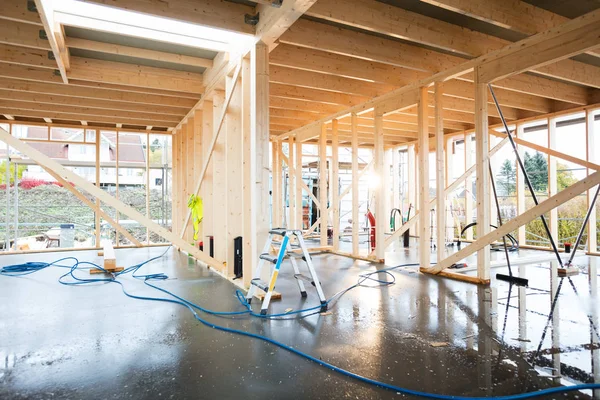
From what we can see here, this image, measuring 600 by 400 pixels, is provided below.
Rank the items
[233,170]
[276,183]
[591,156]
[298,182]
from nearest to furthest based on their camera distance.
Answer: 1. [233,170]
2. [591,156]
3. [298,182]
4. [276,183]

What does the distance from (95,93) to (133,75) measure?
1351mm

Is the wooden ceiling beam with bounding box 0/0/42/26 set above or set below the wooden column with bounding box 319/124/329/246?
above

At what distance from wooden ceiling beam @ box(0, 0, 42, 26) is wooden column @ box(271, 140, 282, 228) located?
6760 mm

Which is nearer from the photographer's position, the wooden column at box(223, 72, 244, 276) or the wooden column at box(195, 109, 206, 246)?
the wooden column at box(223, 72, 244, 276)

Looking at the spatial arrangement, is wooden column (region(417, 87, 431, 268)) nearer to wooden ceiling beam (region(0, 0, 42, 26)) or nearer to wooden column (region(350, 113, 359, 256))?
wooden column (region(350, 113, 359, 256))

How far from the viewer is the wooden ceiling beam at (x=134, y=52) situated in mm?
4754

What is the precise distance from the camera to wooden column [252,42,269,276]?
4137mm

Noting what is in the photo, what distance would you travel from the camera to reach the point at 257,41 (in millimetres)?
4152

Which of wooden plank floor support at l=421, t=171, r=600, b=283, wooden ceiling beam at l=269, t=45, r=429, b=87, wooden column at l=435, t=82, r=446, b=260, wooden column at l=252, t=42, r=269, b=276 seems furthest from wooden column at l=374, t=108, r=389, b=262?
wooden column at l=252, t=42, r=269, b=276

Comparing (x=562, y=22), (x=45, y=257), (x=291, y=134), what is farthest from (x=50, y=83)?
(x=562, y=22)

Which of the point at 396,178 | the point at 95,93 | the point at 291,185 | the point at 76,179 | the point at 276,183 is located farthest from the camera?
the point at 396,178

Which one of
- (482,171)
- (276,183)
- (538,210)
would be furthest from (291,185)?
(538,210)

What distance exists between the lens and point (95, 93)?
261 inches

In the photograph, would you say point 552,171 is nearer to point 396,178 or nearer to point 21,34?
point 396,178
